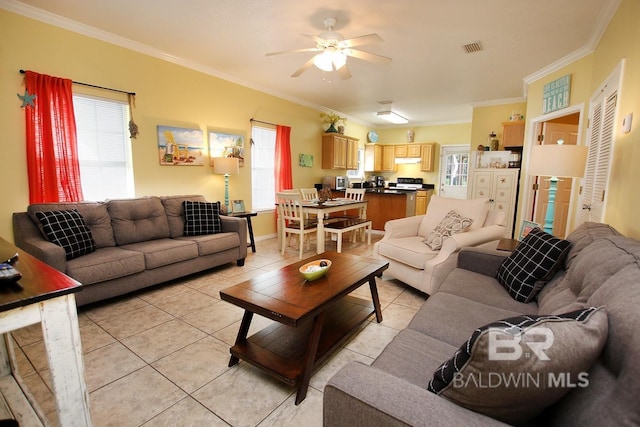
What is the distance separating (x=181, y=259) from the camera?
3.13 meters

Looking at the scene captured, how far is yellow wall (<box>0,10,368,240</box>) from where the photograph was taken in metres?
2.74

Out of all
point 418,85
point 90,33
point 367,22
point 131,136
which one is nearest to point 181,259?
point 131,136

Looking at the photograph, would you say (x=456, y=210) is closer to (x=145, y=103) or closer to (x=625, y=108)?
(x=625, y=108)

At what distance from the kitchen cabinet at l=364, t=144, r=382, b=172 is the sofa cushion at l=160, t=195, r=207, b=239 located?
5908mm

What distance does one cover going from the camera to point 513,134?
17.5 feet

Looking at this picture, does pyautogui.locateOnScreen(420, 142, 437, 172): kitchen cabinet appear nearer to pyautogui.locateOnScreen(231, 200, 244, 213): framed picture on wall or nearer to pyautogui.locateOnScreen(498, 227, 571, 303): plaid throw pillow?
pyautogui.locateOnScreen(231, 200, 244, 213): framed picture on wall

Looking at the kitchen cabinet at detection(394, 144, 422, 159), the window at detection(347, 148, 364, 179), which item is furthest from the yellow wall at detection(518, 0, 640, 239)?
the window at detection(347, 148, 364, 179)

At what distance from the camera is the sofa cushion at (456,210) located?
310 centimetres

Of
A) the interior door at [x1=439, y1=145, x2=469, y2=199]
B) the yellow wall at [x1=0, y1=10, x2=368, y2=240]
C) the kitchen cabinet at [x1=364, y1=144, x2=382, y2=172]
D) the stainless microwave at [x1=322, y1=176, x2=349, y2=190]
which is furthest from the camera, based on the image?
the kitchen cabinet at [x1=364, y1=144, x2=382, y2=172]

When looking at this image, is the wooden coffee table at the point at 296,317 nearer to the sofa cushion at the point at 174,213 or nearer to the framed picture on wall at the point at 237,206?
the sofa cushion at the point at 174,213

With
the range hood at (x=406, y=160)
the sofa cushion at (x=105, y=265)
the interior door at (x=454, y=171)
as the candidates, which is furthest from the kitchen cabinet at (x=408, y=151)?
the sofa cushion at (x=105, y=265)

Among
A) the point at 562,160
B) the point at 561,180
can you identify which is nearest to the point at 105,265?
the point at 562,160

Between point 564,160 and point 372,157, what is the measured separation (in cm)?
624

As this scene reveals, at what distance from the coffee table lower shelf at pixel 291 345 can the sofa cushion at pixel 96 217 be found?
2.07 m
